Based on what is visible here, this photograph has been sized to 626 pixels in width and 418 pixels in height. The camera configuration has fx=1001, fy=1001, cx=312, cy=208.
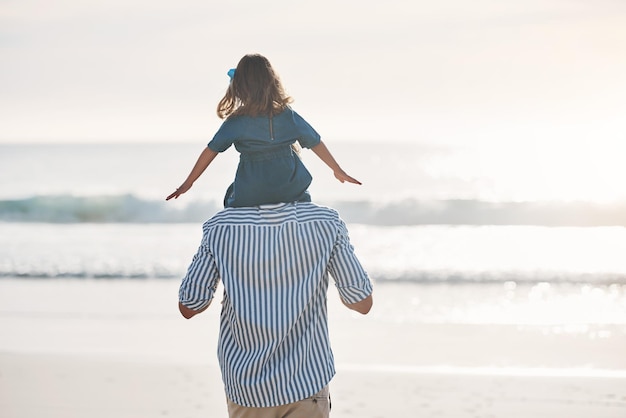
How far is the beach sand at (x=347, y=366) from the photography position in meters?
6.62

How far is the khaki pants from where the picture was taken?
3.01 m

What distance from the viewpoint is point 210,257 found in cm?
296

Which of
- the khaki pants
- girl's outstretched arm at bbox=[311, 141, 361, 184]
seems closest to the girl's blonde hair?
girl's outstretched arm at bbox=[311, 141, 361, 184]

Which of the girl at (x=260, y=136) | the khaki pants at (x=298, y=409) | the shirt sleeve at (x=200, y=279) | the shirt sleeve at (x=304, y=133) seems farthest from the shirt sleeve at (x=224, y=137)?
the khaki pants at (x=298, y=409)

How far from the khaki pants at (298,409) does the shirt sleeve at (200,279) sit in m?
0.34

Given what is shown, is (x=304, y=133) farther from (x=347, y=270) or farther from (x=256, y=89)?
(x=347, y=270)

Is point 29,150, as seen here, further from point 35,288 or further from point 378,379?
point 378,379

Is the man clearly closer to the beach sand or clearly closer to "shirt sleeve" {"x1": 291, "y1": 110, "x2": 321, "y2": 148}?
"shirt sleeve" {"x1": 291, "y1": 110, "x2": 321, "y2": 148}

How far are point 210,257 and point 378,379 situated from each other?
4.52 meters

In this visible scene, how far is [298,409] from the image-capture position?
3.01 metres

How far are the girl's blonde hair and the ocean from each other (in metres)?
7.30

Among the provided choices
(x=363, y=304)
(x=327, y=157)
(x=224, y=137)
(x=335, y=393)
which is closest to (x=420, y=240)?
(x=335, y=393)

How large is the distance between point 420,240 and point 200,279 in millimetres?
15291

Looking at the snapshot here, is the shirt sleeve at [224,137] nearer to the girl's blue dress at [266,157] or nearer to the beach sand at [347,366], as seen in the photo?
the girl's blue dress at [266,157]
